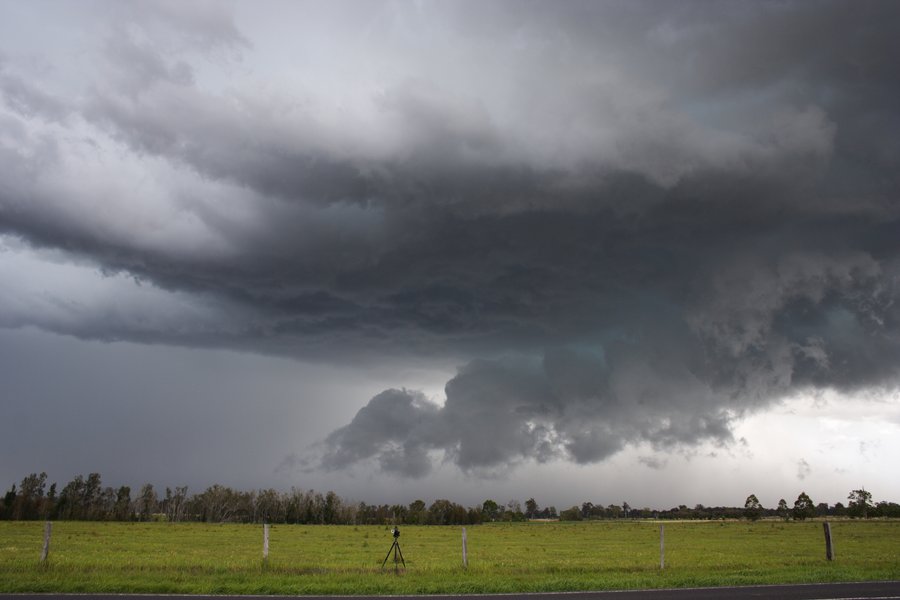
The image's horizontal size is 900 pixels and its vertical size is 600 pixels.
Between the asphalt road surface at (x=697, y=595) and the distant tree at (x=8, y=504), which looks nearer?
the asphalt road surface at (x=697, y=595)

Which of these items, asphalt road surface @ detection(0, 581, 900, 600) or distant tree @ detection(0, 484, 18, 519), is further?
distant tree @ detection(0, 484, 18, 519)

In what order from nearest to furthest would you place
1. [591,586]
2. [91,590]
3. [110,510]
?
[91,590] → [591,586] → [110,510]

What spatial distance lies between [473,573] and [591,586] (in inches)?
172

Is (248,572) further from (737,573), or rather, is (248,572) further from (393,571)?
(737,573)

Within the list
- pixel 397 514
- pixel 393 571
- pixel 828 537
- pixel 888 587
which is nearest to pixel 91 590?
pixel 393 571

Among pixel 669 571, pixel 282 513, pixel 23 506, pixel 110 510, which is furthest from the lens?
pixel 282 513

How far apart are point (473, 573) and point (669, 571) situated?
25.6ft

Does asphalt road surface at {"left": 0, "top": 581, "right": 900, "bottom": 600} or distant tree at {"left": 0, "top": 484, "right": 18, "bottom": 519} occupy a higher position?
asphalt road surface at {"left": 0, "top": 581, "right": 900, "bottom": 600}

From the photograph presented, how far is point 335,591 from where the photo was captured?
1962cm

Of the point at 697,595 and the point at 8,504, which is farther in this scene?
the point at 8,504

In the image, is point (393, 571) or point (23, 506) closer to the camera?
point (393, 571)

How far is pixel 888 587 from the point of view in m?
19.7

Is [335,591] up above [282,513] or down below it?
above

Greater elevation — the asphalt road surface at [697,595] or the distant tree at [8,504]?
the asphalt road surface at [697,595]
